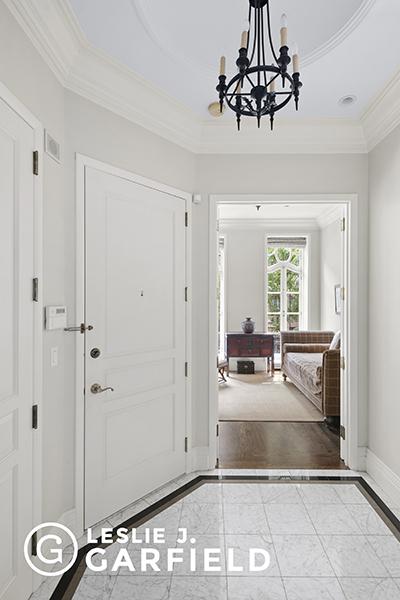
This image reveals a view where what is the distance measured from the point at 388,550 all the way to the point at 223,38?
2925 millimetres

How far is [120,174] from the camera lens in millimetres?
2527

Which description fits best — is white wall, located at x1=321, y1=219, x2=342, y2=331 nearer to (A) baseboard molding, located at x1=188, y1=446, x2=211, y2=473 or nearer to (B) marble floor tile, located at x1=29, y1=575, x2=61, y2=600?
(A) baseboard molding, located at x1=188, y1=446, x2=211, y2=473

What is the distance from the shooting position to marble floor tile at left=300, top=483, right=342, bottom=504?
2.68 metres

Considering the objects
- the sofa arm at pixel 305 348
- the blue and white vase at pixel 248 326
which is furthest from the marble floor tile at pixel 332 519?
the blue and white vase at pixel 248 326

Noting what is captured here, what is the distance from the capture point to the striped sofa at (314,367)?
4.24 metres

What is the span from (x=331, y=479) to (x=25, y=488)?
2234 millimetres

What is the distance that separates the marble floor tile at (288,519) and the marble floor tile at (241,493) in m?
A: 0.13

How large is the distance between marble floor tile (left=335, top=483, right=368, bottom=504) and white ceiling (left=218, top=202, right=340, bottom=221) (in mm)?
4631

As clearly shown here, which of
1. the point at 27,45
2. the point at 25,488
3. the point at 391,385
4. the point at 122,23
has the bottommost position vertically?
the point at 25,488

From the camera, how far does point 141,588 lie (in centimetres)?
188

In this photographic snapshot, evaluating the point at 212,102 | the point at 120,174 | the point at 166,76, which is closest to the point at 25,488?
the point at 120,174

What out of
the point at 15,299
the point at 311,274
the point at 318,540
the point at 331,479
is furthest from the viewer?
the point at 311,274

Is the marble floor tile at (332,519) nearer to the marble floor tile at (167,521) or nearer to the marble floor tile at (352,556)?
the marble floor tile at (352,556)

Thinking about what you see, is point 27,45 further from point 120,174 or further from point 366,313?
point 366,313
